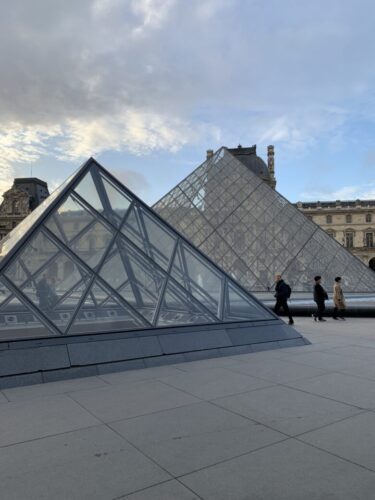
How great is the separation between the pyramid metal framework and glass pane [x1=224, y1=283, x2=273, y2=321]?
12.0 metres

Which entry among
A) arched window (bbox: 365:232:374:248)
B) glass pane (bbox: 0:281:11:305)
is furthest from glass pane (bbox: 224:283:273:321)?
arched window (bbox: 365:232:374:248)

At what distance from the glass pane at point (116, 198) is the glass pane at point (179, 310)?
161 cm

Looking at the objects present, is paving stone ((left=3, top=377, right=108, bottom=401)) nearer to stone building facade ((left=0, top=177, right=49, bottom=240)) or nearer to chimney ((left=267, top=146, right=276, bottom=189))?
chimney ((left=267, top=146, right=276, bottom=189))

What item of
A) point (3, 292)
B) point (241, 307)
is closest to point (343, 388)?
point (241, 307)

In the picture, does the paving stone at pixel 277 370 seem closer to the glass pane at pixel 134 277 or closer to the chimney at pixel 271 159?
the glass pane at pixel 134 277

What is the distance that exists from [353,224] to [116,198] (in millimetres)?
76529

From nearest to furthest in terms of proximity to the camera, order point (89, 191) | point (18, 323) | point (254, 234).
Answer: point (18, 323), point (89, 191), point (254, 234)

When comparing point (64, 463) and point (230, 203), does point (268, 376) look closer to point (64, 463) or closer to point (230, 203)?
point (64, 463)

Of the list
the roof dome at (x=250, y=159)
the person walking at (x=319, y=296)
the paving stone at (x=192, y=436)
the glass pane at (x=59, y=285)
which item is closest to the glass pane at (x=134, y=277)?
the glass pane at (x=59, y=285)

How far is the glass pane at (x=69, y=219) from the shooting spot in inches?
257

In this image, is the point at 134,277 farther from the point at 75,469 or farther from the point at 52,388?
the point at 75,469

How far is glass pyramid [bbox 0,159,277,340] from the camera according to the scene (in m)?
5.76

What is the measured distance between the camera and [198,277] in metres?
7.72

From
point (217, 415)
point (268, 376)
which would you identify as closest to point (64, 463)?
point (217, 415)
